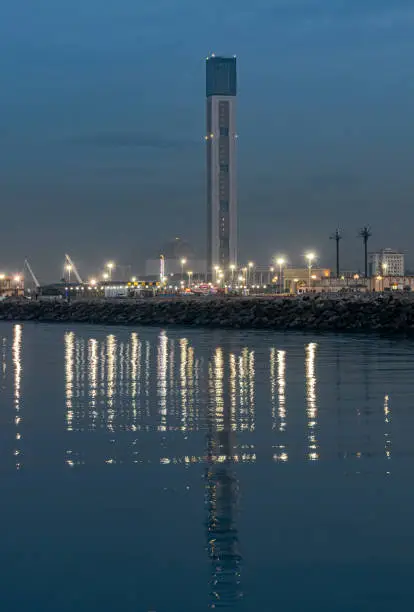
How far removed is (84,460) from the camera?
40.5 feet

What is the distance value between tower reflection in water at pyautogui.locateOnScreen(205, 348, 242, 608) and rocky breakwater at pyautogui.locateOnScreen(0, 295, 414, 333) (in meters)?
29.2

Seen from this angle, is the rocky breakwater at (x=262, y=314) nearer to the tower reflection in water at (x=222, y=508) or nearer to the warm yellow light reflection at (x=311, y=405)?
the warm yellow light reflection at (x=311, y=405)

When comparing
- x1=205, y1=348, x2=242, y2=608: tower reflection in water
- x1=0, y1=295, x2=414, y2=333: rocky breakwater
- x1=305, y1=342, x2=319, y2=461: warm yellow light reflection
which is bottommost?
x1=205, y1=348, x2=242, y2=608: tower reflection in water

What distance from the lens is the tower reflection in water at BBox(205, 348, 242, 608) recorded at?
7.38m

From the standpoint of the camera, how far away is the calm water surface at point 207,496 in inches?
289

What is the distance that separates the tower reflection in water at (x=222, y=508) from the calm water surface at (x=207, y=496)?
0.8 inches

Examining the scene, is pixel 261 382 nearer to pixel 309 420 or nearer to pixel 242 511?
pixel 309 420

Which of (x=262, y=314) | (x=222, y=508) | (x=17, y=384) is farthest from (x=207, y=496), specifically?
(x=262, y=314)

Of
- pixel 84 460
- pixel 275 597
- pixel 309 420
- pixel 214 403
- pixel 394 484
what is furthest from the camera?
pixel 214 403

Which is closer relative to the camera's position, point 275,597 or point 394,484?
point 275,597

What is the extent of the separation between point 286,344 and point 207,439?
24.1 m

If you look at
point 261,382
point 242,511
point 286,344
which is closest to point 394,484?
point 242,511

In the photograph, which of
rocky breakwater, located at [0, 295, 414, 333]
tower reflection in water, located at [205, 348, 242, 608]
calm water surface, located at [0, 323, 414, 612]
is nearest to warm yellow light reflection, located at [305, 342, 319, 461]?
calm water surface, located at [0, 323, 414, 612]

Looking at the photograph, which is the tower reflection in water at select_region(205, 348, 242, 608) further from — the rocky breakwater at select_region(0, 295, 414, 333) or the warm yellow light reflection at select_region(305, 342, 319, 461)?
the rocky breakwater at select_region(0, 295, 414, 333)
